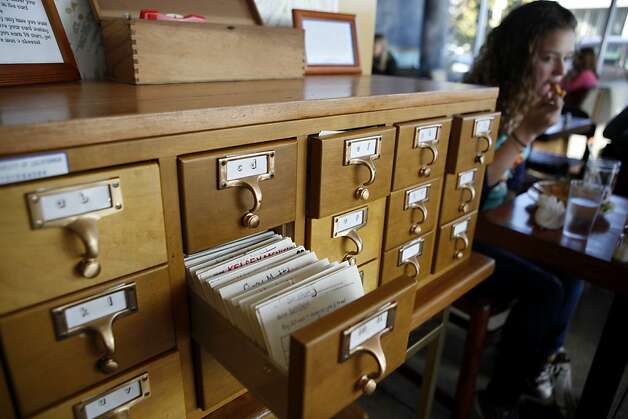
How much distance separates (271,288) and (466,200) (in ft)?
2.15

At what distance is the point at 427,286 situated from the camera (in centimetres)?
102

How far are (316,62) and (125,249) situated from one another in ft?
2.48

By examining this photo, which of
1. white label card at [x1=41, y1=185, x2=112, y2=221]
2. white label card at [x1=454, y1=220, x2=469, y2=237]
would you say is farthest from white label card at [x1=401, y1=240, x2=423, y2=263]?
white label card at [x1=41, y1=185, x2=112, y2=221]

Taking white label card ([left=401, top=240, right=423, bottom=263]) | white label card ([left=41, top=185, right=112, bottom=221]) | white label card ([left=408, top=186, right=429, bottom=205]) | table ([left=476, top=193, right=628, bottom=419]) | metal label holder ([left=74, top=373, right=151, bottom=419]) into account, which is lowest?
table ([left=476, top=193, right=628, bottom=419])

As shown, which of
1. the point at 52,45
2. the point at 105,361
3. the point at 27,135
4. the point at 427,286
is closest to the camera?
the point at 27,135

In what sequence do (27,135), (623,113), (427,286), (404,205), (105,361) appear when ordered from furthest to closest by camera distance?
1. (623,113)
2. (427,286)
3. (404,205)
4. (105,361)
5. (27,135)

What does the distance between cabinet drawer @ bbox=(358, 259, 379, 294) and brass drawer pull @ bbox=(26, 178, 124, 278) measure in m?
0.49

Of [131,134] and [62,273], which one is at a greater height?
[131,134]

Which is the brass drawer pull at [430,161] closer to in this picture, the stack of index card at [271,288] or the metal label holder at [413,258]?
the metal label holder at [413,258]

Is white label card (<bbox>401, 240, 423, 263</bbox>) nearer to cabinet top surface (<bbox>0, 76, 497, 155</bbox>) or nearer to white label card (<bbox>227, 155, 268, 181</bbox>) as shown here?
cabinet top surface (<bbox>0, 76, 497, 155</bbox>)

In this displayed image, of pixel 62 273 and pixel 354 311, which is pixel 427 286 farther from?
pixel 62 273

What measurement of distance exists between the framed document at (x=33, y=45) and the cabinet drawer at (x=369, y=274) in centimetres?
61

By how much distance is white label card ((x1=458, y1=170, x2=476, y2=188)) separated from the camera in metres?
0.97

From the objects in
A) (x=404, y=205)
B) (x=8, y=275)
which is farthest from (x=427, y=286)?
(x=8, y=275)
